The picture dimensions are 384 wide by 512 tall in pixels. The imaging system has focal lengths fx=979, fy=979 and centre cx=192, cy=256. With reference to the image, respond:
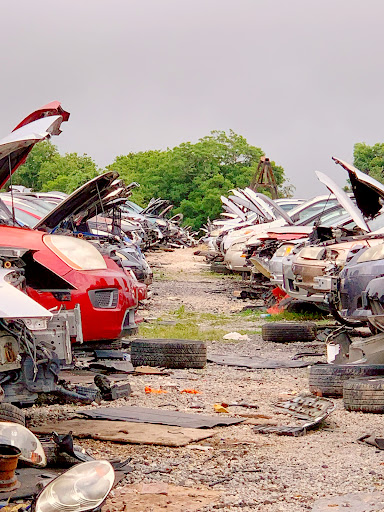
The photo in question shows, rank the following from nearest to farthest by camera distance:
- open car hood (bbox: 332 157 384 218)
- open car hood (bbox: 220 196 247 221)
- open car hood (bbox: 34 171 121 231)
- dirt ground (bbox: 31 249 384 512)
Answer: dirt ground (bbox: 31 249 384 512) < open car hood (bbox: 332 157 384 218) < open car hood (bbox: 34 171 121 231) < open car hood (bbox: 220 196 247 221)

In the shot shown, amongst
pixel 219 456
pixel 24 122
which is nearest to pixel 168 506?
pixel 219 456

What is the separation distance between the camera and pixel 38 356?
251 inches

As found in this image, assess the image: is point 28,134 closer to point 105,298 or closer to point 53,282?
point 53,282

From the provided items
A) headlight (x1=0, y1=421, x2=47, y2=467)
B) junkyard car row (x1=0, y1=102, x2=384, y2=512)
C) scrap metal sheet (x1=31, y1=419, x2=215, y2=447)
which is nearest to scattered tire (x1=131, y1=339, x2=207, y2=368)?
junkyard car row (x1=0, y1=102, x2=384, y2=512)

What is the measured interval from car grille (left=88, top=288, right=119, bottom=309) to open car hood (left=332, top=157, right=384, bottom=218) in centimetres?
295

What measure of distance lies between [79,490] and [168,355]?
17.3ft

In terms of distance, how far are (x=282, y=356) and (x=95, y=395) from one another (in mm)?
4114

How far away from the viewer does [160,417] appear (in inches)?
291

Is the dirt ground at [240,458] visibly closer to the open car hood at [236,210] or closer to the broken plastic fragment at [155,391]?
the broken plastic fragment at [155,391]

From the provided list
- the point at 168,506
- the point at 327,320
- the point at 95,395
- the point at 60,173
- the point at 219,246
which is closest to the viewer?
the point at 168,506

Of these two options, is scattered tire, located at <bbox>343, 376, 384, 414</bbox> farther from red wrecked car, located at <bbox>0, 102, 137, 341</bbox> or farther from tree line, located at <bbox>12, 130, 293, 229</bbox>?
tree line, located at <bbox>12, 130, 293, 229</bbox>

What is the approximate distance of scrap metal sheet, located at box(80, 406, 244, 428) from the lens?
7188 mm

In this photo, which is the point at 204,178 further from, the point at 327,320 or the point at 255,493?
the point at 255,493

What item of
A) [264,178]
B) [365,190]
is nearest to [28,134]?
[365,190]
